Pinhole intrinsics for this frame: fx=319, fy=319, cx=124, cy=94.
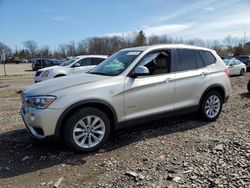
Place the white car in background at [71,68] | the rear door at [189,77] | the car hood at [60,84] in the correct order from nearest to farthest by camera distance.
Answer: the car hood at [60,84], the rear door at [189,77], the white car in background at [71,68]

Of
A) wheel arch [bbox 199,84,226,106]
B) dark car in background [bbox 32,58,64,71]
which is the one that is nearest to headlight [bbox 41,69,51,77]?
wheel arch [bbox 199,84,226,106]

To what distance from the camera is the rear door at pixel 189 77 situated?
21.2 feet

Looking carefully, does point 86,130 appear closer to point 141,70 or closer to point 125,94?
point 125,94

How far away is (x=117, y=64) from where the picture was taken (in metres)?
6.21

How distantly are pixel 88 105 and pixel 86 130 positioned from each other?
1.37 feet

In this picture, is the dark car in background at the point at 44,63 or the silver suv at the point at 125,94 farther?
the dark car in background at the point at 44,63

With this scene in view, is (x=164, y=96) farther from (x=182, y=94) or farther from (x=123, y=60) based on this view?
(x=123, y=60)

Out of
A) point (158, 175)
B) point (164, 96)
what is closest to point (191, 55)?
point (164, 96)

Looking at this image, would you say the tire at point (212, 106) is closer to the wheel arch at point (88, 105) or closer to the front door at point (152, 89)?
the front door at point (152, 89)

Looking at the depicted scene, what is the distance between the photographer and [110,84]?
18.0ft

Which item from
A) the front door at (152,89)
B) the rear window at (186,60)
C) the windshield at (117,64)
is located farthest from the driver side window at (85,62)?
the front door at (152,89)

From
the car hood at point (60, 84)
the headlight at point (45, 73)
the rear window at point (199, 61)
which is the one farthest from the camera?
the headlight at point (45, 73)

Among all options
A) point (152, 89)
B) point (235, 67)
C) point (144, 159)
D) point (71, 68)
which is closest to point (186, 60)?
point (152, 89)

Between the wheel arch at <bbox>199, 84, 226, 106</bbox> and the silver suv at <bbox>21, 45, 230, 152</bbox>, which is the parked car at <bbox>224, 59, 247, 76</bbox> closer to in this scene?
the wheel arch at <bbox>199, 84, 226, 106</bbox>
